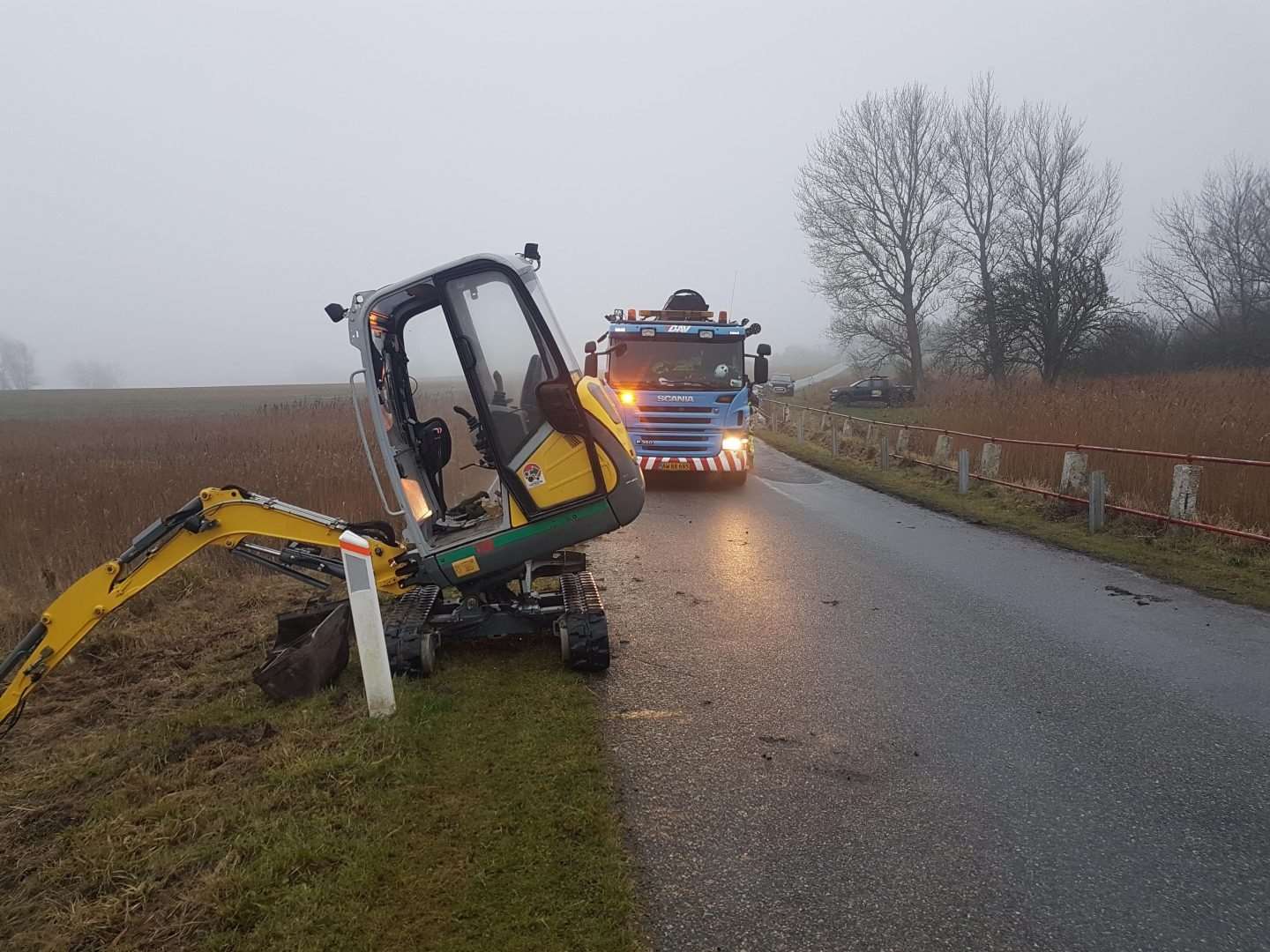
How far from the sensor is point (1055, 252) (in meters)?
31.9

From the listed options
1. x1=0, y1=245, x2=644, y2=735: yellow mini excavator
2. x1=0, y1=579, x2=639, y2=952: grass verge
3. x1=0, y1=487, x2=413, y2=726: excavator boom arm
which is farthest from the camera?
x1=0, y1=245, x2=644, y2=735: yellow mini excavator

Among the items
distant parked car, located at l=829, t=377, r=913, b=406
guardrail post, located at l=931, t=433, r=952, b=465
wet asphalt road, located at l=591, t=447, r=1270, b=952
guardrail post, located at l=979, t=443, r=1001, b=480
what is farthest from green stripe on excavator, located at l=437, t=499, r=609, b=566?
distant parked car, located at l=829, t=377, r=913, b=406

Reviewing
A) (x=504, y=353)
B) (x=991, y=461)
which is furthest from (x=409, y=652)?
(x=991, y=461)

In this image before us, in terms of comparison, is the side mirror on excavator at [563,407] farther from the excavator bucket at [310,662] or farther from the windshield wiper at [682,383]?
the windshield wiper at [682,383]

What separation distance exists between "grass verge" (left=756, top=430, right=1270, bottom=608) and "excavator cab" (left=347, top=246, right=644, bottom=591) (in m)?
5.68

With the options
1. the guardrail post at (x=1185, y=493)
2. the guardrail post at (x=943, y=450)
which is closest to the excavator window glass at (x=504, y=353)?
the guardrail post at (x=1185, y=493)

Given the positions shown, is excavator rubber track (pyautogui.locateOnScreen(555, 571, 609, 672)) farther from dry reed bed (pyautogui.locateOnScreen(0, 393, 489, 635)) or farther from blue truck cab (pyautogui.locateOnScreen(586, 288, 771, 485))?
blue truck cab (pyautogui.locateOnScreen(586, 288, 771, 485))

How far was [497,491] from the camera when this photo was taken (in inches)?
214

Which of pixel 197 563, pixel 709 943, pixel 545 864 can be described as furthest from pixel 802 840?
pixel 197 563

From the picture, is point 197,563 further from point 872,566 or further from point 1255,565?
point 1255,565

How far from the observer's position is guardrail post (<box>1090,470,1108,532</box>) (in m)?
9.65

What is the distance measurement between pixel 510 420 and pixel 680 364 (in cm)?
898

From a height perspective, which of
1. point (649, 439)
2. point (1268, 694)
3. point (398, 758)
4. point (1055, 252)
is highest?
point (1055, 252)

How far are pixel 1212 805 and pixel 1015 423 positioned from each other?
14.2m
